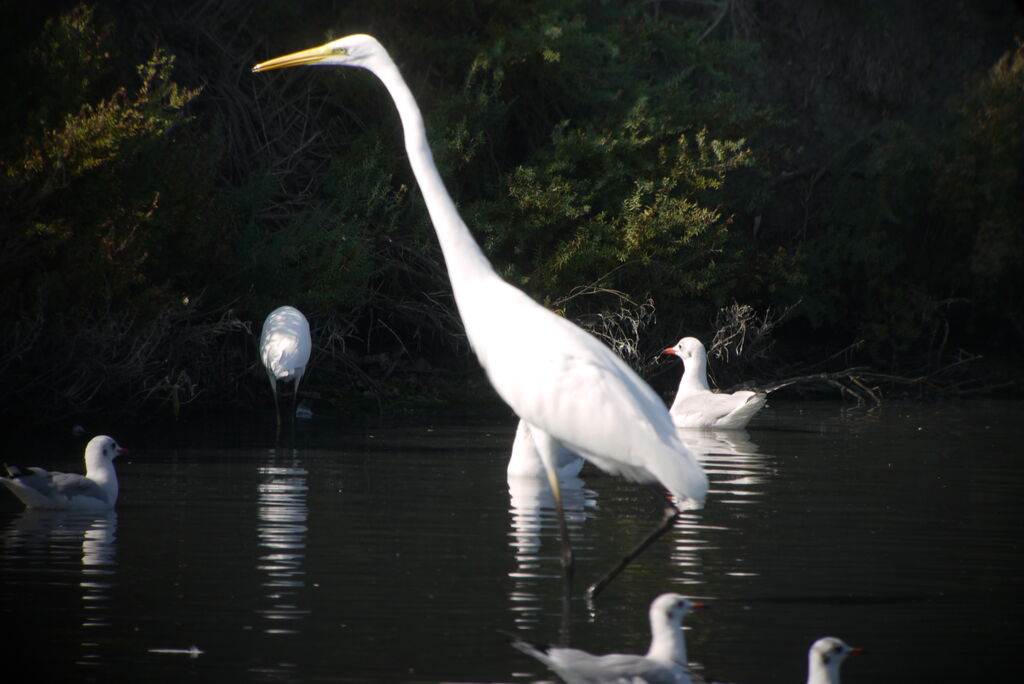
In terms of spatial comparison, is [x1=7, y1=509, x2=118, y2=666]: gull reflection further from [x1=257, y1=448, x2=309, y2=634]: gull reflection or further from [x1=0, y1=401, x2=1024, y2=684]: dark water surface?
[x1=257, y1=448, x2=309, y2=634]: gull reflection

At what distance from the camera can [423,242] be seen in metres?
18.8

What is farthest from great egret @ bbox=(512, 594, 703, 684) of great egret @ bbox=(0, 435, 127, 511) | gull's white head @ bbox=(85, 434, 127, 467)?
gull's white head @ bbox=(85, 434, 127, 467)

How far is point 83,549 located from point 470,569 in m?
2.00

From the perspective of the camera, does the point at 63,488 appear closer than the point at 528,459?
Yes

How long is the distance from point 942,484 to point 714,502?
209 cm

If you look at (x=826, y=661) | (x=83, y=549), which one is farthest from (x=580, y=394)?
(x=83, y=549)

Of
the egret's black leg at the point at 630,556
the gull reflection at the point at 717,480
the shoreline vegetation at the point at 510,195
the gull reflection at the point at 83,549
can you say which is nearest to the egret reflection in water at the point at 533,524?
the egret's black leg at the point at 630,556

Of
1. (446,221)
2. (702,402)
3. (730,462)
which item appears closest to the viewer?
(446,221)

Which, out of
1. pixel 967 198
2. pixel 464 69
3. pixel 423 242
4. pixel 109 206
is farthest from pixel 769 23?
pixel 109 206

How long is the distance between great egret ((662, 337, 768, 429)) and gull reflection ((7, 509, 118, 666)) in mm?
7490

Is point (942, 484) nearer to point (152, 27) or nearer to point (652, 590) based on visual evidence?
point (652, 590)

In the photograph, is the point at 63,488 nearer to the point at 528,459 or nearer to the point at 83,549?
the point at 83,549

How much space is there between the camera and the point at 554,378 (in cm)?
671

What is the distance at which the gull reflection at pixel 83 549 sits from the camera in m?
6.14
